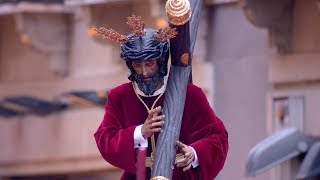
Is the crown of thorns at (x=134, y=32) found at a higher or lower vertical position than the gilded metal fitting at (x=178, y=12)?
lower

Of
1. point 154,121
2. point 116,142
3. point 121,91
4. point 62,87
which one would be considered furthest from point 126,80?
point 154,121

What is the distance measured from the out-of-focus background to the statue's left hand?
6.08 meters

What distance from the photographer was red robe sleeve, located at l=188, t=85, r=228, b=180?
638cm

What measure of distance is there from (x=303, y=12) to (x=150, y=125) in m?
7.74

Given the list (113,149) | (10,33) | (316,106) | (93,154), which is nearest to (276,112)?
(316,106)

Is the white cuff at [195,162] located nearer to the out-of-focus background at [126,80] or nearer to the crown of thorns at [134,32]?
the crown of thorns at [134,32]

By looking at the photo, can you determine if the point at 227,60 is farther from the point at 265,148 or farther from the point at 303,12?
the point at 265,148

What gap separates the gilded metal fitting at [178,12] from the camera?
234 inches

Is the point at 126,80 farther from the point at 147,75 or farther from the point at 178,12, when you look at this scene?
the point at 178,12

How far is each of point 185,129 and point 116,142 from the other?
320 millimetres

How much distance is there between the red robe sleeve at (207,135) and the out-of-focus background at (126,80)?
589cm

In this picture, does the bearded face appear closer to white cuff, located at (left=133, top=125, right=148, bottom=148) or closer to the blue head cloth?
the blue head cloth

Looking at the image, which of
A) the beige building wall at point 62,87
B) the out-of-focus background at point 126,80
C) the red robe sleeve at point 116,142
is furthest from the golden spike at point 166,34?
→ the beige building wall at point 62,87

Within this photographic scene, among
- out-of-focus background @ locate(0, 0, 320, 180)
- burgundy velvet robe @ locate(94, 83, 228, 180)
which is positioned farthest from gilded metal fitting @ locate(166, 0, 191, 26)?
out-of-focus background @ locate(0, 0, 320, 180)
